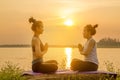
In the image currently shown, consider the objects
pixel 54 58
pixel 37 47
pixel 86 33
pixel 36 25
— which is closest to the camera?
pixel 37 47

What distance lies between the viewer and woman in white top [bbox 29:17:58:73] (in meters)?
13.4

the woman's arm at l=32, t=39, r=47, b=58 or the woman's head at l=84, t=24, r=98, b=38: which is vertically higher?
the woman's head at l=84, t=24, r=98, b=38

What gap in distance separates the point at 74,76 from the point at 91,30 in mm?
1660

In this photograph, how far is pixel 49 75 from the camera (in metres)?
13.2

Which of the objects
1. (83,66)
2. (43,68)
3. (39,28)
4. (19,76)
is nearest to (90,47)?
(83,66)

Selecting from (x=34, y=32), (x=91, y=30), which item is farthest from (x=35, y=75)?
(x=91, y=30)

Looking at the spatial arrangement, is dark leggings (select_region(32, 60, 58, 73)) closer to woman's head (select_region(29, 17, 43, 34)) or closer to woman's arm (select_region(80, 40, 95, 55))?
woman's head (select_region(29, 17, 43, 34))

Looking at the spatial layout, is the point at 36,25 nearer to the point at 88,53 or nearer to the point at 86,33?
the point at 86,33

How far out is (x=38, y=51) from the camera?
13367 millimetres

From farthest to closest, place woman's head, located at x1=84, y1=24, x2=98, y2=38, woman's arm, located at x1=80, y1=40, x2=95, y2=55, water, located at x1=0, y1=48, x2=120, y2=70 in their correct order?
1. water, located at x1=0, y1=48, x2=120, y2=70
2. woman's head, located at x1=84, y1=24, x2=98, y2=38
3. woman's arm, located at x1=80, y1=40, x2=95, y2=55

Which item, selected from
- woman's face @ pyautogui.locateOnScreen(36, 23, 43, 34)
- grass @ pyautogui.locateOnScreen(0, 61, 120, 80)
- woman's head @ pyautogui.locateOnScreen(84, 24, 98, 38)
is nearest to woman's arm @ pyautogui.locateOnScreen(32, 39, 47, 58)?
woman's face @ pyautogui.locateOnScreen(36, 23, 43, 34)

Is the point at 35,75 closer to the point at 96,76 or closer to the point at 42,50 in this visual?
the point at 42,50

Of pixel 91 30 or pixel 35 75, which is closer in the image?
pixel 35 75

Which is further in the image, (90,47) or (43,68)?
(90,47)
